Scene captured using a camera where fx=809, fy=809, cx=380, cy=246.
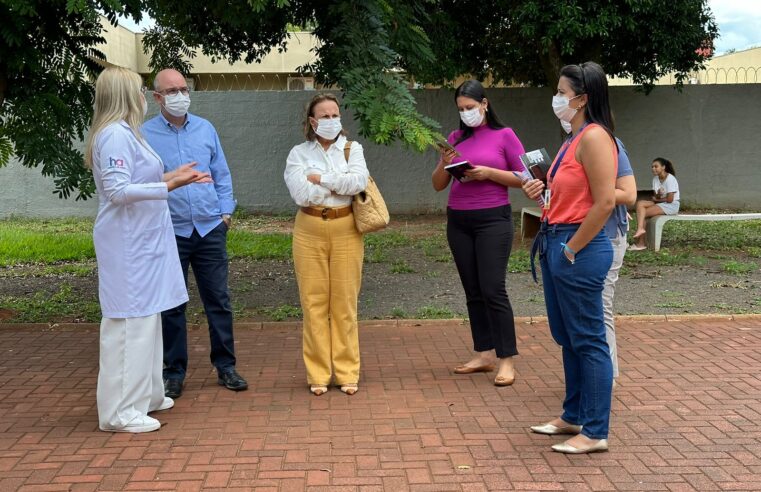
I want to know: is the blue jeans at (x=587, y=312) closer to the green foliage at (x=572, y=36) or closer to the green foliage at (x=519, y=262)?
the green foliage at (x=519, y=262)

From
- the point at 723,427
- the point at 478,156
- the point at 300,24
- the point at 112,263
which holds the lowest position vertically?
the point at 723,427

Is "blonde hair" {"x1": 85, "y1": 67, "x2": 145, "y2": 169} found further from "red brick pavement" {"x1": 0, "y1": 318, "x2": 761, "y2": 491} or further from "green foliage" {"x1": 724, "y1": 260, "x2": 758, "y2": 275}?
"green foliage" {"x1": 724, "y1": 260, "x2": 758, "y2": 275}

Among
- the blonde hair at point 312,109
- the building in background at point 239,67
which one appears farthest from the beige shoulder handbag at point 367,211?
the building in background at point 239,67

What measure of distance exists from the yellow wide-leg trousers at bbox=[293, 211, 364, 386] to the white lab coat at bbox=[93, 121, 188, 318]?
38.4 inches

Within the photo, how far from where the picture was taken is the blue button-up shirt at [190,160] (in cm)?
527

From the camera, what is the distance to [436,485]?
12.8 ft

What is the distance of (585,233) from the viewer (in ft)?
13.1

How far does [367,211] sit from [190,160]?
1213 mm

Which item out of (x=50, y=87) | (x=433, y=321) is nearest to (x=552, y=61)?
(x=433, y=321)

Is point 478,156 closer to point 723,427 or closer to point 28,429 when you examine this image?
point 723,427

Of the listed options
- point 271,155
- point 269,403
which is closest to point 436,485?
point 269,403

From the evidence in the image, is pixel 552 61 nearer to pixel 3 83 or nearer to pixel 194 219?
pixel 3 83

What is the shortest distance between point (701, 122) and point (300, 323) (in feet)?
38.3

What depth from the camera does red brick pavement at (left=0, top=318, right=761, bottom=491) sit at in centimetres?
401
